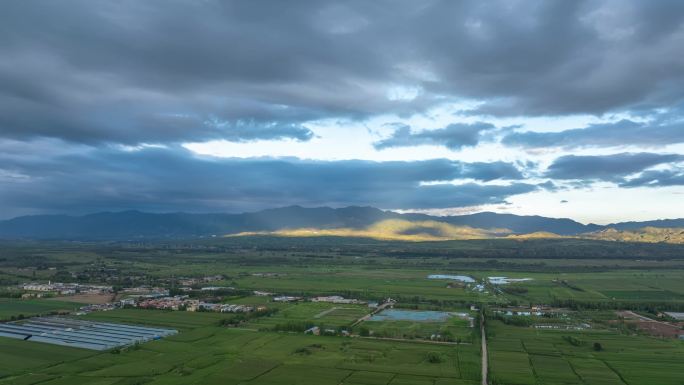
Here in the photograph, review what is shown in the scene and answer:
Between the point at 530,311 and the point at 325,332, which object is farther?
the point at 530,311

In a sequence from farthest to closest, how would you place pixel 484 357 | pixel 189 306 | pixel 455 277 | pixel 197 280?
pixel 455 277 < pixel 197 280 < pixel 189 306 < pixel 484 357

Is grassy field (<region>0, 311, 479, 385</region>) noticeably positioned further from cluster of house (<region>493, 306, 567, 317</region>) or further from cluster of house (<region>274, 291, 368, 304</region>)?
cluster of house (<region>274, 291, 368, 304</region>)

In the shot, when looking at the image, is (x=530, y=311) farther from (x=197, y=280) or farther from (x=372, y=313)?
(x=197, y=280)

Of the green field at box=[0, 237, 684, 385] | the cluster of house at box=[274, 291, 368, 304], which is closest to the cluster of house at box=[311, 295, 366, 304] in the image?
the cluster of house at box=[274, 291, 368, 304]

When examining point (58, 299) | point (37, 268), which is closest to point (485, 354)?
point (58, 299)

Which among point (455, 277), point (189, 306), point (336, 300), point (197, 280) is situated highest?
point (197, 280)

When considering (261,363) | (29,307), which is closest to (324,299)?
(261,363)

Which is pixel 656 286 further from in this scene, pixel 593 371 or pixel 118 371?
pixel 118 371

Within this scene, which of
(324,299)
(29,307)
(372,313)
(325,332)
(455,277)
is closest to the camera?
(325,332)

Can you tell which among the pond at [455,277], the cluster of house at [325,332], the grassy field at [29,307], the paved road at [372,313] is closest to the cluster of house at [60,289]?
the grassy field at [29,307]
